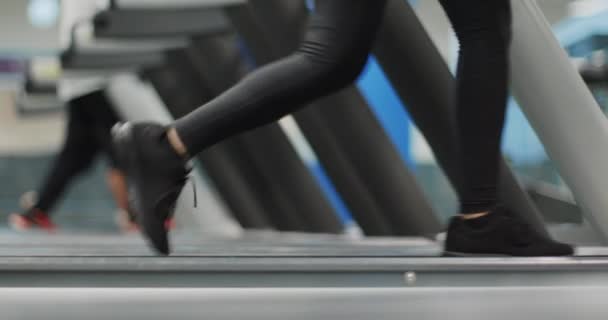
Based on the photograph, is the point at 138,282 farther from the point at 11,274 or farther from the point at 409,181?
the point at 409,181

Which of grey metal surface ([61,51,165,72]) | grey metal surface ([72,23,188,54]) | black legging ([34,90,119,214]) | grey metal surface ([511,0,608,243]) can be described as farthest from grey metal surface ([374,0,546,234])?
black legging ([34,90,119,214])

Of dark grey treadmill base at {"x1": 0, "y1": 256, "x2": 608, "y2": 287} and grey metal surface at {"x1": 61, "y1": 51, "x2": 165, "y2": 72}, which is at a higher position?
dark grey treadmill base at {"x1": 0, "y1": 256, "x2": 608, "y2": 287}

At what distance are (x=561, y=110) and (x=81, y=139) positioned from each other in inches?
138

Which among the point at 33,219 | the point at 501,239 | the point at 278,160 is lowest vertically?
the point at 33,219

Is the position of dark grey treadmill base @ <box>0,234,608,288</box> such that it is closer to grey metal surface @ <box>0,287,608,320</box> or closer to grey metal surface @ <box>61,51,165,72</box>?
grey metal surface @ <box>0,287,608,320</box>

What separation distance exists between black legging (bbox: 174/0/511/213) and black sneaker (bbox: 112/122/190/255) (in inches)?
1.5

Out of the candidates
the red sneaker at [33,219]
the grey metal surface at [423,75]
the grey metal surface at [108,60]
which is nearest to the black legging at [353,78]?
the grey metal surface at [423,75]

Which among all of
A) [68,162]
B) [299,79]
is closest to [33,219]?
[68,162]

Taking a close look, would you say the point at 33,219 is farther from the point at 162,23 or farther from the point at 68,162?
the point at 162,23

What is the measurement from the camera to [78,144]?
15.7ft

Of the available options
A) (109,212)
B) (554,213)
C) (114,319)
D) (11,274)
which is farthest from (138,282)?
(109,212)

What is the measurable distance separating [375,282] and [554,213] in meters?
2.56

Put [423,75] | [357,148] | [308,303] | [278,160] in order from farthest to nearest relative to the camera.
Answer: [278,160] < [357,148] < [423,75] < [308,303]

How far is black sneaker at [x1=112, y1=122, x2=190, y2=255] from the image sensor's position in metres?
1.41
